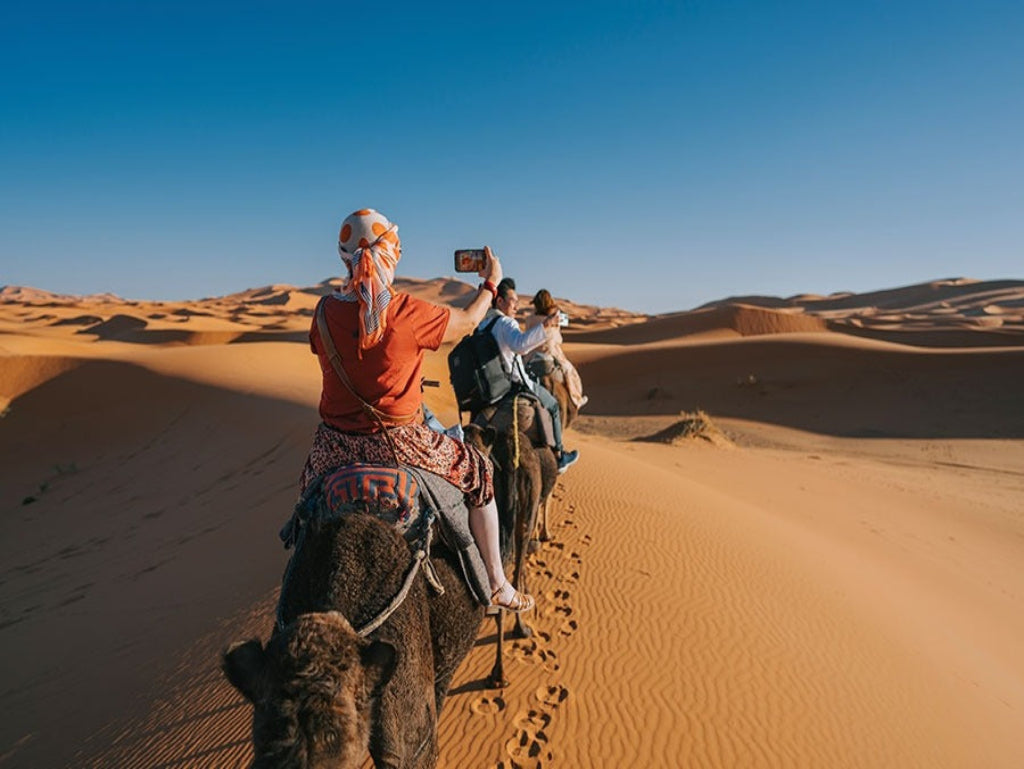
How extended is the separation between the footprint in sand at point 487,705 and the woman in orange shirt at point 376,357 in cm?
217

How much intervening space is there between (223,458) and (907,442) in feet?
70.5

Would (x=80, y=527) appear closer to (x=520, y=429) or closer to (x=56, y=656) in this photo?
(x=56, y=656)

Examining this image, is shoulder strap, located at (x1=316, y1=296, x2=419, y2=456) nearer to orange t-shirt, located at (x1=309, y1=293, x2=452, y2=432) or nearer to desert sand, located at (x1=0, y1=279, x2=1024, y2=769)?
orange t-shirt, located at (x1=309, y1=293, x2=452, y2=432)

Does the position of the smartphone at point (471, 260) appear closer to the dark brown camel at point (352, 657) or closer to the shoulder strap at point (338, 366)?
the shoulder strap at point (338, 366)

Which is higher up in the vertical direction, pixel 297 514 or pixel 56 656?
pixel 297 514

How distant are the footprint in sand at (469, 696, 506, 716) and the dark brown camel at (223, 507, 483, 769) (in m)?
1.33

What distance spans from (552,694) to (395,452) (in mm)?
2685

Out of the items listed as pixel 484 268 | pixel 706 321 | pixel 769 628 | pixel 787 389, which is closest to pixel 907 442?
pixel 787 389

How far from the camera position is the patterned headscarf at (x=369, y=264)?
2254mm

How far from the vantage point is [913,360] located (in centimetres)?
2616

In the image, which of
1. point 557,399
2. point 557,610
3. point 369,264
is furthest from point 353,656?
point 557,399

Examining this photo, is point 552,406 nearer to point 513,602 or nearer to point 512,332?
point 512,332

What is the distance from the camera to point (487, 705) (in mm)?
3881

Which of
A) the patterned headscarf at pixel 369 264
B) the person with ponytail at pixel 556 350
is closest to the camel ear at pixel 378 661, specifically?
the patterned headscarf at pixel 369 264
